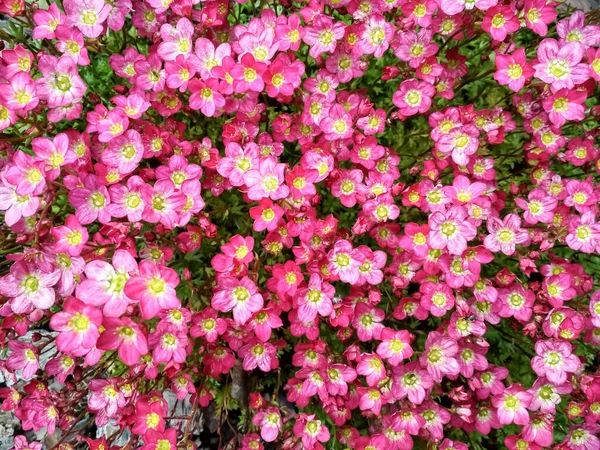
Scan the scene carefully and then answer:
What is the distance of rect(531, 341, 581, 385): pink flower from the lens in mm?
2744

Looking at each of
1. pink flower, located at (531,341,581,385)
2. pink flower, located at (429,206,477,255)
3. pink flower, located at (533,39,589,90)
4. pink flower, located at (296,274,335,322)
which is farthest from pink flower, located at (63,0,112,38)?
pink flower, located at (531,341,581,385)

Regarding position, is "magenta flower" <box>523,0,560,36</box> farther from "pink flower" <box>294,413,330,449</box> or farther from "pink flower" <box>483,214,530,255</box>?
"pink flower" <box>294,413,330,449</box>

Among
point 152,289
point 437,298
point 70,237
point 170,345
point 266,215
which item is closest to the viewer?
point 152,289

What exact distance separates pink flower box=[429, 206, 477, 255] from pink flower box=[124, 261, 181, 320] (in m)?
1.36

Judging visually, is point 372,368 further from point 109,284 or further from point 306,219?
point 109,284

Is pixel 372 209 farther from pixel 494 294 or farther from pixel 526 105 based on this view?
pixel 526 105

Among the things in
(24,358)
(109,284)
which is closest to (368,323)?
(109,284)

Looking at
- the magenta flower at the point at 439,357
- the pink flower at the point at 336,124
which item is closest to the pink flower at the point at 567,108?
the pink flower at the point at 336,124

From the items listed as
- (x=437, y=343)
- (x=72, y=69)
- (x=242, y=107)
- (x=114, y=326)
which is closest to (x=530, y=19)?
(x=242, y=107)

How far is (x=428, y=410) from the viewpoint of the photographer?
287cm

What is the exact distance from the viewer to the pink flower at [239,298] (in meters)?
2.52

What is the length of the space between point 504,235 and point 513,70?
1.00 meters

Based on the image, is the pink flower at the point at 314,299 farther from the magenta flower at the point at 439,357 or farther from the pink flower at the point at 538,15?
the pink flower at the point at 538,15

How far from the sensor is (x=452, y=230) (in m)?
2.61
